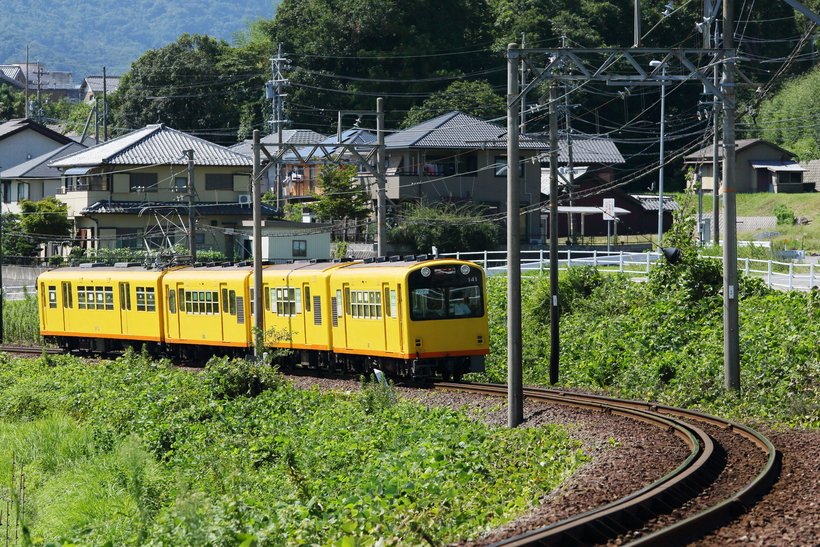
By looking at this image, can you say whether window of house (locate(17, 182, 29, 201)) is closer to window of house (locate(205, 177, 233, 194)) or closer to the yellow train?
window of house (locate(205, 177, 233, 194))

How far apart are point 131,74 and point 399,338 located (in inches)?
2206

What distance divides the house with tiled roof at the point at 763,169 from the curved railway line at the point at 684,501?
50.5 m

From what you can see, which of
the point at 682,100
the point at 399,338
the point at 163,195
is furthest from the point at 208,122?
the point at 399,338

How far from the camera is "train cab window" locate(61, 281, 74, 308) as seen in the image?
32844 millimetres

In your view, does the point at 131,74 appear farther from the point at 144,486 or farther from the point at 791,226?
the point at 144,486

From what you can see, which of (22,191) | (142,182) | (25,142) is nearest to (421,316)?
(142,182)

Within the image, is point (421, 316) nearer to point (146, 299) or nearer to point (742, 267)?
point (146, 299)

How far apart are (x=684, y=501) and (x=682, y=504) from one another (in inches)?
5.2

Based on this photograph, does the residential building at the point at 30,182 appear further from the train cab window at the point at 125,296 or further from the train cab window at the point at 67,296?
the train cab window at the point at 125,296

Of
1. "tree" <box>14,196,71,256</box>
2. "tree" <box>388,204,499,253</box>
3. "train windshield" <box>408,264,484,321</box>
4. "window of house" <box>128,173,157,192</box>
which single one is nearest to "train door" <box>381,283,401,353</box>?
"train windshield" <box>408,264,484,321</box>

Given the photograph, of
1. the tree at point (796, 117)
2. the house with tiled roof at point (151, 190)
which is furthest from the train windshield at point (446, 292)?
the tree at point (796, 117)

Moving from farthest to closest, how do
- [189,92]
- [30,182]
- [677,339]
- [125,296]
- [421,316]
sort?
1. [189,92]
2. [30,182]
3. [125,296]
4. [677,339]
5. [421,316]

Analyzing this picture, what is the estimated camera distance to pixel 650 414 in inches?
642

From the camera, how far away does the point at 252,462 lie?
15.8m
